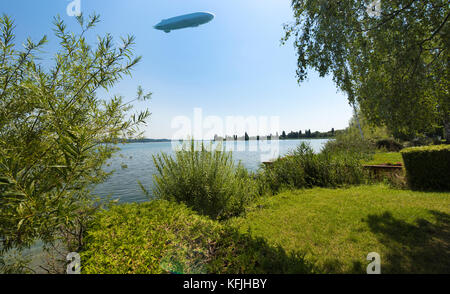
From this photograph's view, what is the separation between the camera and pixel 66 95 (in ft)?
6.66

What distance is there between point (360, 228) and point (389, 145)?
25.5 meters

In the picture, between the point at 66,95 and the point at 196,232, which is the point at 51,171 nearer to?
the point at 66,95

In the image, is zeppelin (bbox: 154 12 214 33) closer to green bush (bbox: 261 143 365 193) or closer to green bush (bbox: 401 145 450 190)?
green bush (bbox: 261 143 365 193)

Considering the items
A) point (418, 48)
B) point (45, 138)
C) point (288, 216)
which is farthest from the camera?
point (288, 216)

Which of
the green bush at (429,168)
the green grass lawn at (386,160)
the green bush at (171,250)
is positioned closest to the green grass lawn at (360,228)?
the green bush at (171,250)

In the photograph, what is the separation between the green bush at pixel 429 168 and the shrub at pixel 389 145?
18.9 metres

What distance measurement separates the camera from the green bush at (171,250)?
75.6 inches

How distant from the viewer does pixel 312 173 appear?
8.76 m

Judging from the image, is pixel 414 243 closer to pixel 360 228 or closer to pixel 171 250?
pixel 360 228

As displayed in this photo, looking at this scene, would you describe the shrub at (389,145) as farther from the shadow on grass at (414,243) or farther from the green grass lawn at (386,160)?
the shadow on grass at (414,243)

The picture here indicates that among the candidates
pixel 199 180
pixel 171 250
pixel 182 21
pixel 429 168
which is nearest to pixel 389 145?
pixel 429 168
